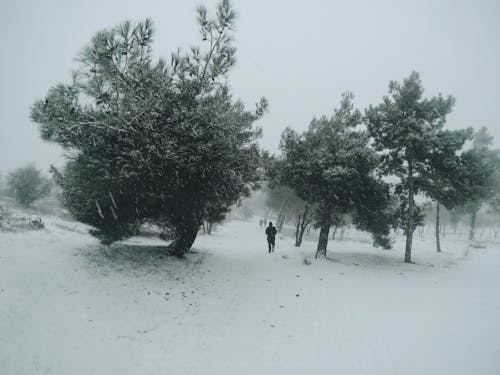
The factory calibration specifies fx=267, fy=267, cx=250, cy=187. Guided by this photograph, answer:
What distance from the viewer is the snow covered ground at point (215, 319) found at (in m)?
5.61

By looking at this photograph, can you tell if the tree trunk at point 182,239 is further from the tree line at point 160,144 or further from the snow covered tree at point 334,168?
the snow covered tree at point 334,168

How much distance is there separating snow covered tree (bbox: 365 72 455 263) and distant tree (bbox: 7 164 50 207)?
40.3 meters

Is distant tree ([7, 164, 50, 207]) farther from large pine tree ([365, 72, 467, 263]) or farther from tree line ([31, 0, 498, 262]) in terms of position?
large pine tree ([365, 72, 467, 263])

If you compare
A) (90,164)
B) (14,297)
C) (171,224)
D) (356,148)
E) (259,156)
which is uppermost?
(356,148)

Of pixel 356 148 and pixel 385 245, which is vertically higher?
pixel 356 148

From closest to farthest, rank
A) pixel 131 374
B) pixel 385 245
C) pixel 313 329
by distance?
pixel 131 374
pixel 313 329
pixel 385 245

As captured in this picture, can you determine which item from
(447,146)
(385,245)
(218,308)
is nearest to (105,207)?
(218,308)

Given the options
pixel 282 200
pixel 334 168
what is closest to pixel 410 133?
pixel 334 168

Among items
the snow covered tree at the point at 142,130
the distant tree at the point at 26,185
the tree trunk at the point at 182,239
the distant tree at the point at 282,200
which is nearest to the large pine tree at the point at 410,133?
the snow covered tree at the point at 142,130

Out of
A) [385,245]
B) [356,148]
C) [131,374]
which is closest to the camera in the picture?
[131,374]

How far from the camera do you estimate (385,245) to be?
78.4 ft

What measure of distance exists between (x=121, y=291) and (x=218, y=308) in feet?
10.5

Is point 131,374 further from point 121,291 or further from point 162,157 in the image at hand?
point 162,157

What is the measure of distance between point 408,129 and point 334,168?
770 centimetres
